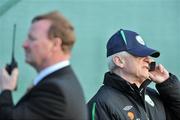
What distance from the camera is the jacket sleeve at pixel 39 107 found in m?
2.13

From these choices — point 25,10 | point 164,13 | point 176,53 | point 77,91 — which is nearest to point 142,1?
point 164,13

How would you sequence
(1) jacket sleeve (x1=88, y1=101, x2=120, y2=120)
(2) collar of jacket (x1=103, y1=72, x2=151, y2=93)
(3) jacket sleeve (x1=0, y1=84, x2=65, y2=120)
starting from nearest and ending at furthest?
(3) jacket sleeve (x1=0, y1=84, x2=65, y2=120) → (1) jacket sleeve (x1=88, y1=101, x2=120, y2=120) → (2) collar of jacket (x1=103, y1=72, x2=151, y2=93)

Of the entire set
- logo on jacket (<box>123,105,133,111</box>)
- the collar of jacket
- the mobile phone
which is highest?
the mobile phone

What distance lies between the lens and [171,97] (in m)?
3.23

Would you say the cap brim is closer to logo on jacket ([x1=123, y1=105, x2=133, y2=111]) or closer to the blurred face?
logo on jacket ([x1=123, y1=105, x2=133, y2=111])

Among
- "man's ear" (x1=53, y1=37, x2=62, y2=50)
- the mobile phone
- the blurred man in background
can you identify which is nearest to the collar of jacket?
the mobile phone

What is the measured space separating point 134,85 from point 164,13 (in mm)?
2292

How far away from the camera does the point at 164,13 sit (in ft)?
17.1

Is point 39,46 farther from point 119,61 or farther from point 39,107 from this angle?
point 119,61

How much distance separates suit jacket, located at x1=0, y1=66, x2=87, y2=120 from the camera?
84.1 inches

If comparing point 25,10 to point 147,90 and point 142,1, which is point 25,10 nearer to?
point 142,1

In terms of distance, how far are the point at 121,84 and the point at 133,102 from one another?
0.43 ft

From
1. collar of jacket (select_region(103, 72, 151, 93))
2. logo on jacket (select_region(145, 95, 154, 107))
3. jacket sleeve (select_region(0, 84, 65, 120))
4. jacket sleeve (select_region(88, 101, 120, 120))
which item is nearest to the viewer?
jacket sleeve (select_region(0, 84, 65, 120))

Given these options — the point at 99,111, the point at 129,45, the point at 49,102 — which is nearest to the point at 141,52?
the point at 129,45
